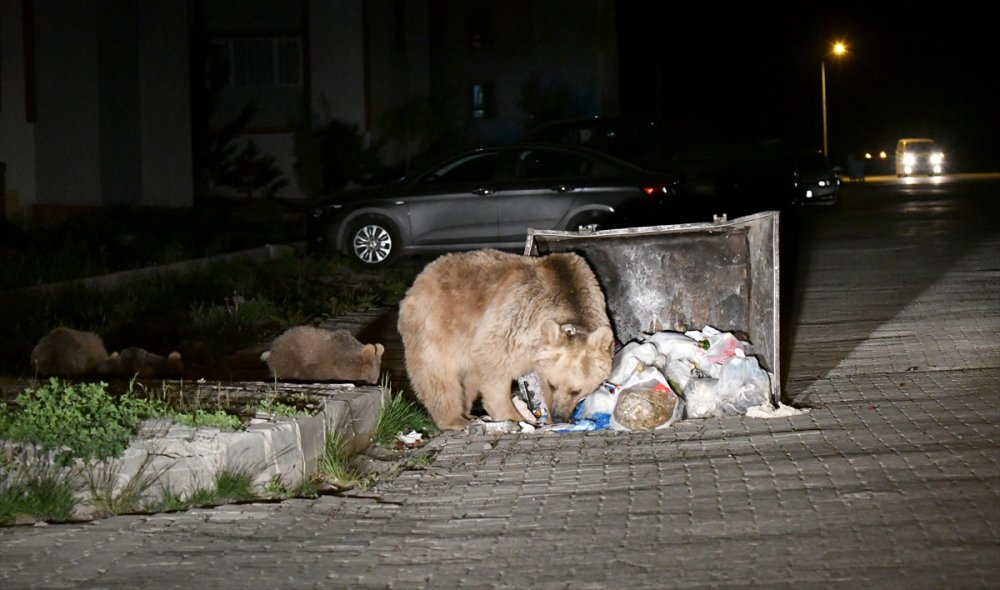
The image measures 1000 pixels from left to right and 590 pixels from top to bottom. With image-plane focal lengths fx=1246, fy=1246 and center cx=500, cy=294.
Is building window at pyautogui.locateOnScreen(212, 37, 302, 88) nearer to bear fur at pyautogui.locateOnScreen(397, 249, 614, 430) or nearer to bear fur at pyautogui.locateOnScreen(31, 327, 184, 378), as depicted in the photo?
bear fur at pyautogui.locateOnScreen(31, 327, 184, 378)

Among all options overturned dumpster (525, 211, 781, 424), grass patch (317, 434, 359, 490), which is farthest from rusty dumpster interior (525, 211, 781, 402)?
grass patch (317, 434, 359, 490)

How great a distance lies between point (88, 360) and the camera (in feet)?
32.1

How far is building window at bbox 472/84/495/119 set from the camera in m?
52.5

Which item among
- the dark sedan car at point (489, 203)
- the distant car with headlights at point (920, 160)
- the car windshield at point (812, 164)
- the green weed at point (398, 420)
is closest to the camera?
the green weed at point (398, 420)

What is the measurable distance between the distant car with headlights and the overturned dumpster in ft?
165

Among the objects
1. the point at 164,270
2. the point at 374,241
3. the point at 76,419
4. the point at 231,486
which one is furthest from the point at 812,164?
the point at 76,419

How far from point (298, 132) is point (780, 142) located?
12737 millimetres

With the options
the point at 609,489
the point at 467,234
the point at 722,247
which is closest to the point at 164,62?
the point at 467,234

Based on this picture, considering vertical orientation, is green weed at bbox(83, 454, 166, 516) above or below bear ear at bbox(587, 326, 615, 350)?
below

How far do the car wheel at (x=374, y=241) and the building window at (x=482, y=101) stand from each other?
111ft

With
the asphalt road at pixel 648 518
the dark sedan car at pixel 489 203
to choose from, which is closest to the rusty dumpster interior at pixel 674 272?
the asphalt road at pixel 648 518

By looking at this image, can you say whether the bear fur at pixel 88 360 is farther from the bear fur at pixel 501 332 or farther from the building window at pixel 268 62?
the building window at pixel 268 62

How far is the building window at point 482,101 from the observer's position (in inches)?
2067

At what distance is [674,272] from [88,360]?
469 centimetres
